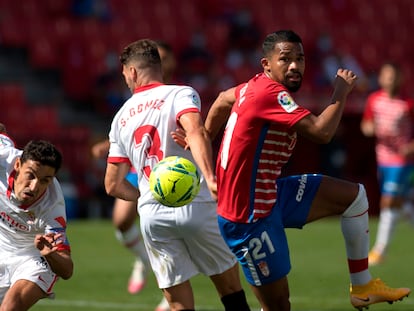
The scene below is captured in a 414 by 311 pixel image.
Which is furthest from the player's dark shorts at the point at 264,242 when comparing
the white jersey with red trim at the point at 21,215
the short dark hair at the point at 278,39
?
the white jersey with red trim at the point at 21,215

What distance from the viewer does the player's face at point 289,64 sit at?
7.02 metres

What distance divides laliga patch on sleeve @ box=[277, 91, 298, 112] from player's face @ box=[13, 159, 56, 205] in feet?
5.54

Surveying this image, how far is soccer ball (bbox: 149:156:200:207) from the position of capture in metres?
6.84

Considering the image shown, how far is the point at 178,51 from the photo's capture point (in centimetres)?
2339

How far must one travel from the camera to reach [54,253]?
696 centimetres

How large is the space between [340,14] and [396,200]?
13.2m

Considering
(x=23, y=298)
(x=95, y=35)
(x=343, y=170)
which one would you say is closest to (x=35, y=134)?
(x=95, y=35)

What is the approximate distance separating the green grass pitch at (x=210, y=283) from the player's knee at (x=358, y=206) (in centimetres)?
280

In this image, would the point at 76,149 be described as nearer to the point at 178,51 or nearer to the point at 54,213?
the point at 178,51

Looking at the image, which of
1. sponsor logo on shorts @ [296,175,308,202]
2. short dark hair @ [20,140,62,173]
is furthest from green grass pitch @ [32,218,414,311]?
short dark hair @ [20,140,62,173]

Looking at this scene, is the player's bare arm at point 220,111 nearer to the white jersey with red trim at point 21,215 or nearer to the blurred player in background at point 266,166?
the blurred player in background at point 266,166

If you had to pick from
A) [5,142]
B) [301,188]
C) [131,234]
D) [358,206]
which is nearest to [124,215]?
[131,234]

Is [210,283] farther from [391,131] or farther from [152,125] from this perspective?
[152,125]

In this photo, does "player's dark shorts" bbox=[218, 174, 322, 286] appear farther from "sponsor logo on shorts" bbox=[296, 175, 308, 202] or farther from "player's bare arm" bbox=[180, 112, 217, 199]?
"player's bare arm" bbox=[180, 112, 217, 199]
